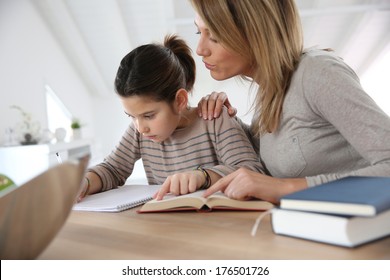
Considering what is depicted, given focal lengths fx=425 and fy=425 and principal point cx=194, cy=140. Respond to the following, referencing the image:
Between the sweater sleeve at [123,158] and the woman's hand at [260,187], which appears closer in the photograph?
the woman's hand at [260,187]

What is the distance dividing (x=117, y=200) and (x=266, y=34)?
0.57 m

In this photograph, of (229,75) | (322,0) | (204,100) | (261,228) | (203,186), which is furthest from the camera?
(322,0)

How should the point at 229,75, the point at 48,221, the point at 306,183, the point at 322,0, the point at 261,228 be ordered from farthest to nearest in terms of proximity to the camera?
the point at 322,0
the point at 229,75
the point at 306,183
the point at 261,228
the point at 48,221

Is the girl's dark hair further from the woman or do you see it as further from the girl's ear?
the woman

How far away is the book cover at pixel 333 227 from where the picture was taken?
572 millimetres

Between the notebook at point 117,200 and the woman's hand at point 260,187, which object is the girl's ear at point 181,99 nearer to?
the notebook at point 117,200

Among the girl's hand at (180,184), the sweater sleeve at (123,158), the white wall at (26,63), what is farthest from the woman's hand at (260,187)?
the white wall at (26,63)

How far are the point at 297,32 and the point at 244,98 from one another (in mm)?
7050

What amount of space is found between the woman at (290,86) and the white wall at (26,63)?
4.21 m

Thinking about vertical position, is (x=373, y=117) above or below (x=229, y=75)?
below

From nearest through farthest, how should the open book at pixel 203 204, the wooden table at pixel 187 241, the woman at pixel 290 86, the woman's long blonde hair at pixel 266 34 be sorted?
the wooden table at pixel 187 241 < the open book at pixel 203 204 < the woman at pixel 290 86 < the woman's long blonde hair at pixel 266 34
